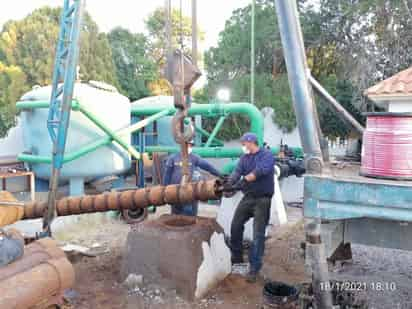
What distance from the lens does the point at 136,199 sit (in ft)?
16.7

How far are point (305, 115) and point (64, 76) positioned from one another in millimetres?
4301

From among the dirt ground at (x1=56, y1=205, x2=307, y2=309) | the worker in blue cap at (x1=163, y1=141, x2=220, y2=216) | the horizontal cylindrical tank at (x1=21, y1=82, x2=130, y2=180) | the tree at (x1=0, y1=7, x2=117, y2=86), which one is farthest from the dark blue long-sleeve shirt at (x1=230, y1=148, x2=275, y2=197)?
the tree at (x1=0, y1=7, x2=117, y2=86)

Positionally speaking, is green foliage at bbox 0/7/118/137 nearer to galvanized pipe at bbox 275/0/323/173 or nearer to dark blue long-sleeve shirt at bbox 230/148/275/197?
dark blue long-sleeve shirt at bbox 230/148/275/197

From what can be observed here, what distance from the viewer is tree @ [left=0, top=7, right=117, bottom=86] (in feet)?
65.0

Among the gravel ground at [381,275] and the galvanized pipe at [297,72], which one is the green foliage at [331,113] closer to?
the gravel ground at [381,275]

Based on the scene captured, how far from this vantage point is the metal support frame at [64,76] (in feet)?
18.2

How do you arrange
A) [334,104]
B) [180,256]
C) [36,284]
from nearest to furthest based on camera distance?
[36,284]
[334,104]
[180,256]

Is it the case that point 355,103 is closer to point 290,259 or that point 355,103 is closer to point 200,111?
point 200,111

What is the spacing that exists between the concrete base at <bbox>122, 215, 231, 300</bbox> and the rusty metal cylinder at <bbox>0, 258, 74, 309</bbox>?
0.95 meters

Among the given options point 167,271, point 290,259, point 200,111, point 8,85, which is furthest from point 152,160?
point 8,85

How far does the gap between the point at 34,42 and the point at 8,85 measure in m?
2.68

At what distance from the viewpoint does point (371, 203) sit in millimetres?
2742

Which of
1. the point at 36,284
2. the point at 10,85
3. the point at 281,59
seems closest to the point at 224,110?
the point at 36,284
